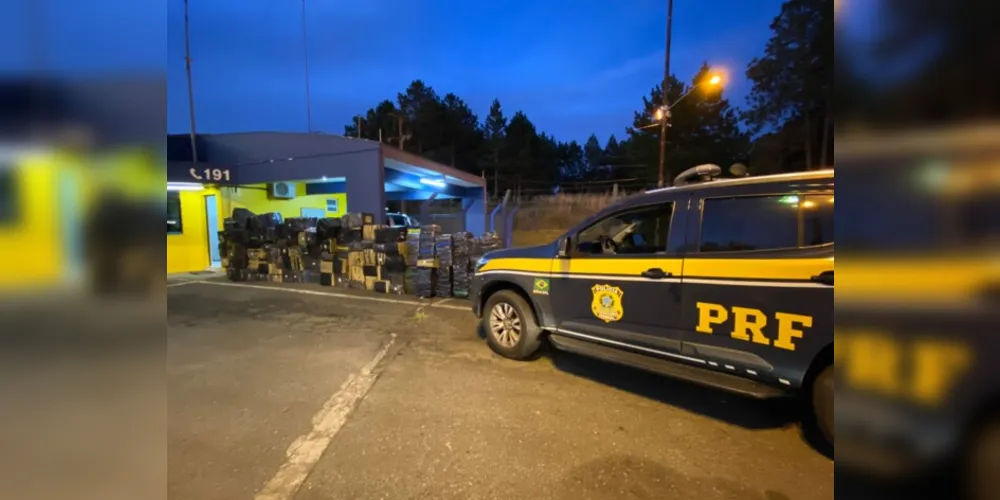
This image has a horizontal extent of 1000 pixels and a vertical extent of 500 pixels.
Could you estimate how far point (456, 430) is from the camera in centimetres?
321

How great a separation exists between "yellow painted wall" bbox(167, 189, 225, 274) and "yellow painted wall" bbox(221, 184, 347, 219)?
0.30m

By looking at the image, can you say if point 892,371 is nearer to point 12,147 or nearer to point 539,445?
point 12,147

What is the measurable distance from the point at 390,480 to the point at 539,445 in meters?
1.03

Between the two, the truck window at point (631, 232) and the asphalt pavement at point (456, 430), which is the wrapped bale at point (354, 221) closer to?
the asphalt pavement at point (456, 430)

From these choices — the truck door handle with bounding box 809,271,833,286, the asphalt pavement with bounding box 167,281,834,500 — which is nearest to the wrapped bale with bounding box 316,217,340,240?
the asphalt pavement with bounding box 167,281,834,500

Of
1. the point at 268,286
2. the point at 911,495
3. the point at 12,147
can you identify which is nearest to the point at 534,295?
the point at 911,495

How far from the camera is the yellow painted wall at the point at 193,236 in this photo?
13.8m

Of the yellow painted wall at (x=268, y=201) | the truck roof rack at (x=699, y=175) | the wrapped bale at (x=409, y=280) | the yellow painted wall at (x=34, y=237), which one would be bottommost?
the wrapped bale at (x=409, y=280)

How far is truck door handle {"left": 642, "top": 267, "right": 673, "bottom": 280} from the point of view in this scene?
3.63m

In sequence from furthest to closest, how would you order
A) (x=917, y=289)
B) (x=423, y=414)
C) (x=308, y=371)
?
(x=308, y=371), (x=423, y=414), (x=917, y=289)

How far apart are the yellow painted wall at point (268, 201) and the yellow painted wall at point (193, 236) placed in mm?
302

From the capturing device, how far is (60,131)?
94cm

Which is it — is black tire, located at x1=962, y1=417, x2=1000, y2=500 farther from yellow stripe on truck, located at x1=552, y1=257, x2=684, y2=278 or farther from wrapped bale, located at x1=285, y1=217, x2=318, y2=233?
wrapped bale, located at x1=285, y1=217, x2=318, y2=233

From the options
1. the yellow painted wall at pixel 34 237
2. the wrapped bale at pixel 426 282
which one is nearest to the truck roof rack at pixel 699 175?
the yellow painted wall at pixel 34 237
